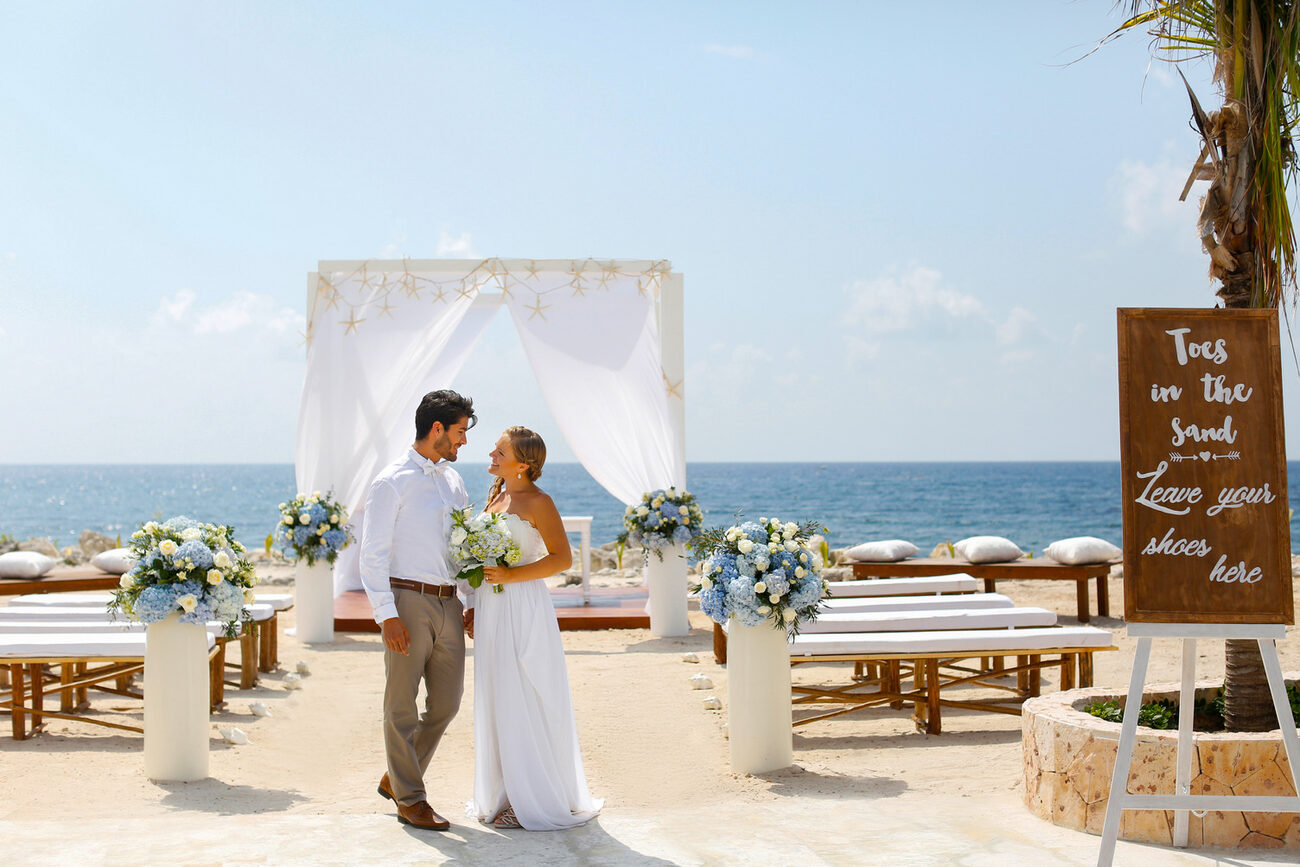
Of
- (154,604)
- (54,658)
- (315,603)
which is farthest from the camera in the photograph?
(315,603)

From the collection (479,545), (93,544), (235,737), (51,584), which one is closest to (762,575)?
(479,545)

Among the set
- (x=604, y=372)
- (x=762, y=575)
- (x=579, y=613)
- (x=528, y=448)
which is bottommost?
(x=579, y=613)

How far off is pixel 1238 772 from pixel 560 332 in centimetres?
679

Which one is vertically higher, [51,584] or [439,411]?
[439,411]

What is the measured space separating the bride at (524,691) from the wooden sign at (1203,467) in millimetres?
2062

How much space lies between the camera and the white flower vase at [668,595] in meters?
9.38

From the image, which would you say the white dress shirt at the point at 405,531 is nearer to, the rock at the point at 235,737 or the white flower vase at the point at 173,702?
the white flower vase at the point at 173,702

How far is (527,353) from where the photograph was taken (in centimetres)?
973

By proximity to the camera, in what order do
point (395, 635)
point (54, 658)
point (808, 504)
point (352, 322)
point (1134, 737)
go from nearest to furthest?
point (1134, 737), point (395, 635), point (54, 658), point (352, 322), point (808, 504)

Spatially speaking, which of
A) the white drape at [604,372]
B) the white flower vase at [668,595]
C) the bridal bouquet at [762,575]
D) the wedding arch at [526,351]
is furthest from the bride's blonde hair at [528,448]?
the white drape at [604,372]

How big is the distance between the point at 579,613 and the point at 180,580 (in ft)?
17.3

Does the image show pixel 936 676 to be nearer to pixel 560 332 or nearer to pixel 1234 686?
pixel 1234 686

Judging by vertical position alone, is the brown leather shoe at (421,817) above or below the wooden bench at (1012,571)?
below

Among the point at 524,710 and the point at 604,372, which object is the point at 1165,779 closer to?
the point at 524,710
